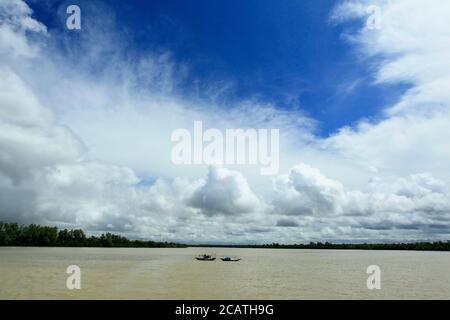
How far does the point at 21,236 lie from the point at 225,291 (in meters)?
164
